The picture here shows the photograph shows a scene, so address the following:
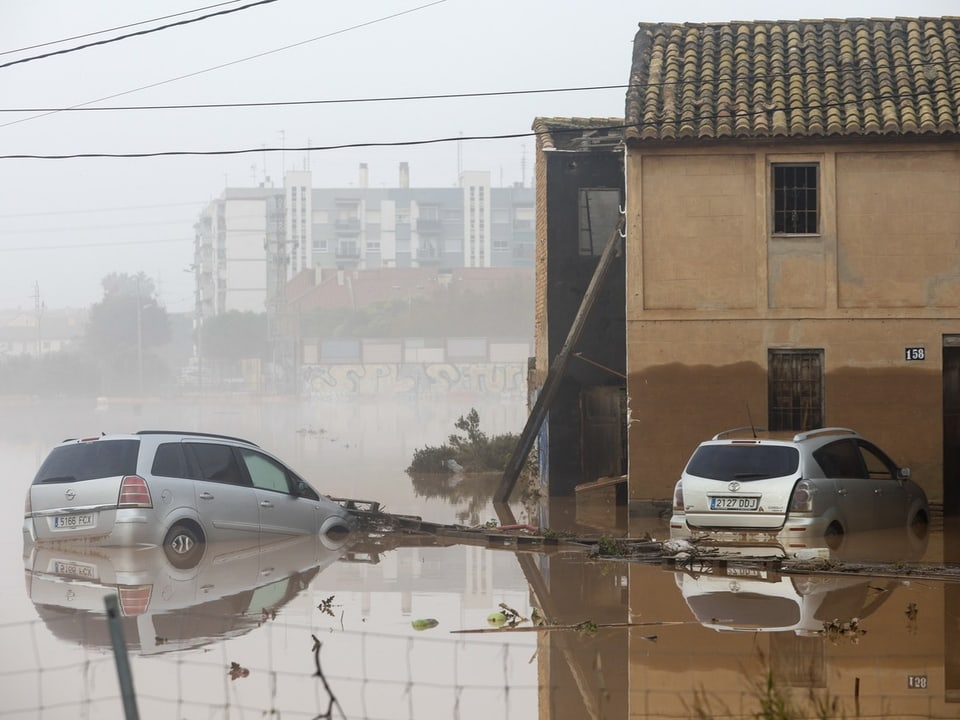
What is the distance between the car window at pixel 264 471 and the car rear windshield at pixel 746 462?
5.89 metres

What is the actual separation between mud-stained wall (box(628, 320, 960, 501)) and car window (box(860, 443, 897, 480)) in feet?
3.75

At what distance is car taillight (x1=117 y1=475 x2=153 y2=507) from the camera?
16312 mm

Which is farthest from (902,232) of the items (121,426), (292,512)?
(121,426)

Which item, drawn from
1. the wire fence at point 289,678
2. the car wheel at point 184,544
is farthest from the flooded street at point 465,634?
the car wheel at point 184,544

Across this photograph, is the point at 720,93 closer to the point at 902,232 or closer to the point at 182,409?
the point at 902,232

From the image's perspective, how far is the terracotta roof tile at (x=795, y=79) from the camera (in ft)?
70.6

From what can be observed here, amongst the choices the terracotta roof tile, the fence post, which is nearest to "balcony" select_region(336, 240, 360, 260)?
the terracotta roof tile

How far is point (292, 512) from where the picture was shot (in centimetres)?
1833

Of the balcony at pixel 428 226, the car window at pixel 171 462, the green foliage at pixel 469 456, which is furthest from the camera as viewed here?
the balcony at pixel 428 226

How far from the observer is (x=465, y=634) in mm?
11344

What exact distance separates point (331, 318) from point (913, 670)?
110 metres

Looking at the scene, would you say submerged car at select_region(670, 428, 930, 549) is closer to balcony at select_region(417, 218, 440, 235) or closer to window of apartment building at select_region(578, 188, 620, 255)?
window of apartment building at select_region(578, 188, 620, 255)

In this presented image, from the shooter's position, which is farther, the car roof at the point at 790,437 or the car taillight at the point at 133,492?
the car taillight at the point at 133,492

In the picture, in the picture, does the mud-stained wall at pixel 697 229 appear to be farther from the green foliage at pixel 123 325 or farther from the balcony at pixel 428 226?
the balcony at pixel 428 226
